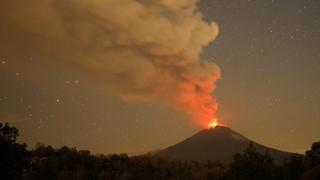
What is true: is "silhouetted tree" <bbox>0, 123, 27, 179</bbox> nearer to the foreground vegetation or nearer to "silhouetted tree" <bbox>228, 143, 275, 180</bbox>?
the foreground vegetation

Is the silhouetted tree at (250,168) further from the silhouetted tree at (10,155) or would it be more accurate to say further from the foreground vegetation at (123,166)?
the silhouetted tree at (10,155)

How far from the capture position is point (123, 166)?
125 metres

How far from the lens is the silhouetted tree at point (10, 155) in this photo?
41750 mm

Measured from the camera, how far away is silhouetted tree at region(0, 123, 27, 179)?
41750 millimetres

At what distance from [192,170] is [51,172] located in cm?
3448

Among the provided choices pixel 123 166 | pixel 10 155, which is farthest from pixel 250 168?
pixel 123 166

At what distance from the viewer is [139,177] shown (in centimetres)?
11350

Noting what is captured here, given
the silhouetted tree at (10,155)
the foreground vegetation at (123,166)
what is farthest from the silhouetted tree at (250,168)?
the silhouetted tree at (10,155)

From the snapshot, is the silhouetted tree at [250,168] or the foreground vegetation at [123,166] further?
the silhouetted tree at [250,168]

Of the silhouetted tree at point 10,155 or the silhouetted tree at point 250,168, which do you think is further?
the silhouetted tree at point 250,168

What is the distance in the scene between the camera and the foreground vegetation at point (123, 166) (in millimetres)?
42656

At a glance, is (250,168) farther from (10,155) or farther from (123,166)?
(123,166)

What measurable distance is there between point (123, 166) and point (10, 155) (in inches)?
3324

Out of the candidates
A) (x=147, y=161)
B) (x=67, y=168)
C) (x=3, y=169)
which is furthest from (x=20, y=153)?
(x=147, y=161)
